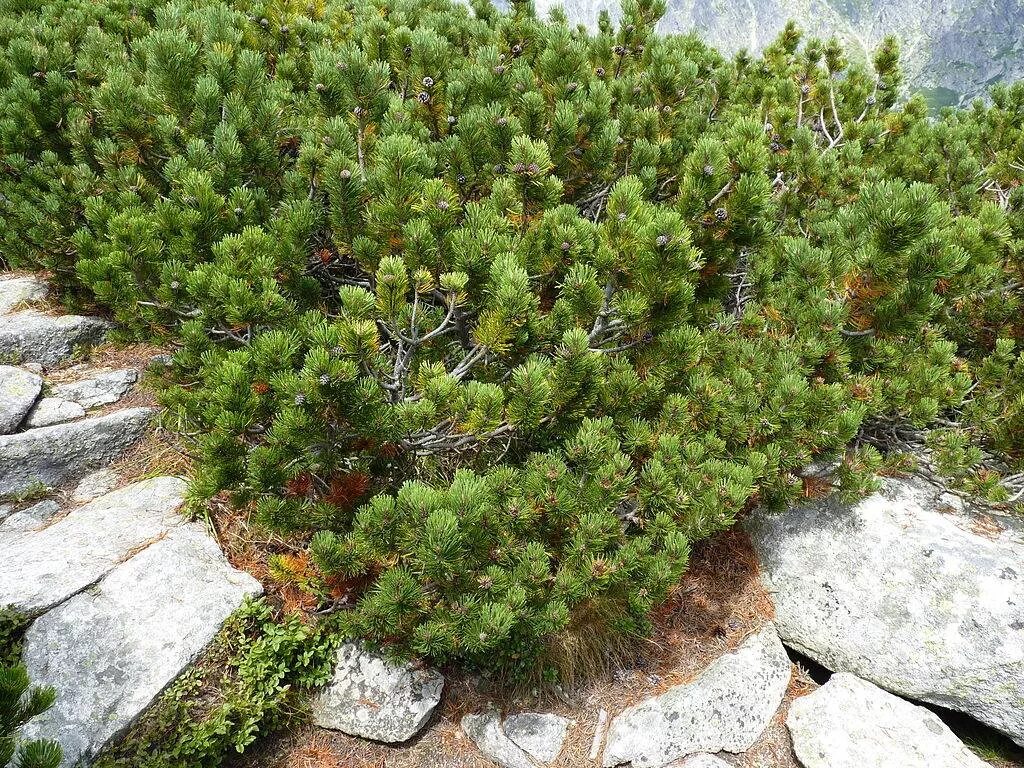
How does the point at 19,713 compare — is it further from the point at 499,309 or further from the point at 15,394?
the point at 15,394

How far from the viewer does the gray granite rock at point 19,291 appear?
4918 mm

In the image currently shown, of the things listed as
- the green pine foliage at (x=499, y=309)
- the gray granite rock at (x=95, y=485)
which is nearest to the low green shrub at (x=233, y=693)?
the green pine foliage at (x=499, y=309)

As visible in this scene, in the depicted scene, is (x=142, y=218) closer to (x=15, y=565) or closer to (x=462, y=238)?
(x=462, y=238)

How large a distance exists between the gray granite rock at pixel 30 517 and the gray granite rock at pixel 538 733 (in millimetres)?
3255

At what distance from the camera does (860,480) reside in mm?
3484

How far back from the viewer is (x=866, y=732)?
3.22m

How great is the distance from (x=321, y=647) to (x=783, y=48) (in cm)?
737

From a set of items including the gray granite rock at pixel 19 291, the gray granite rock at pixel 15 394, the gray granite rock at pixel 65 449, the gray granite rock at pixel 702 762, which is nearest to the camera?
the gray granite rock at pixel 702 762

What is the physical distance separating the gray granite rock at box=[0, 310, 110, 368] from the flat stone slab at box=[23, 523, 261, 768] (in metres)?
2.45

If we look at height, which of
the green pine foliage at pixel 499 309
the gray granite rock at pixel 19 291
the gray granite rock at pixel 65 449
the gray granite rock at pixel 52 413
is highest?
the green pine foliage at pixel 499 309

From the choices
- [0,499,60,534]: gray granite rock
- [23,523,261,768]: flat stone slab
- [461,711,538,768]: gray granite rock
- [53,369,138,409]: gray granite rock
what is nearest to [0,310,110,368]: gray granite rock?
[53,369,138,409]: gray granite rock

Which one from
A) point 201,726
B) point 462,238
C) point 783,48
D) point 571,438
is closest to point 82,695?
point 201,726

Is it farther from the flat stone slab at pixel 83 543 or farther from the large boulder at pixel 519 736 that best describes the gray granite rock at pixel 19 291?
the large boulder at pixel 519 736

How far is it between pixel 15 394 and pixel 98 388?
49cm
